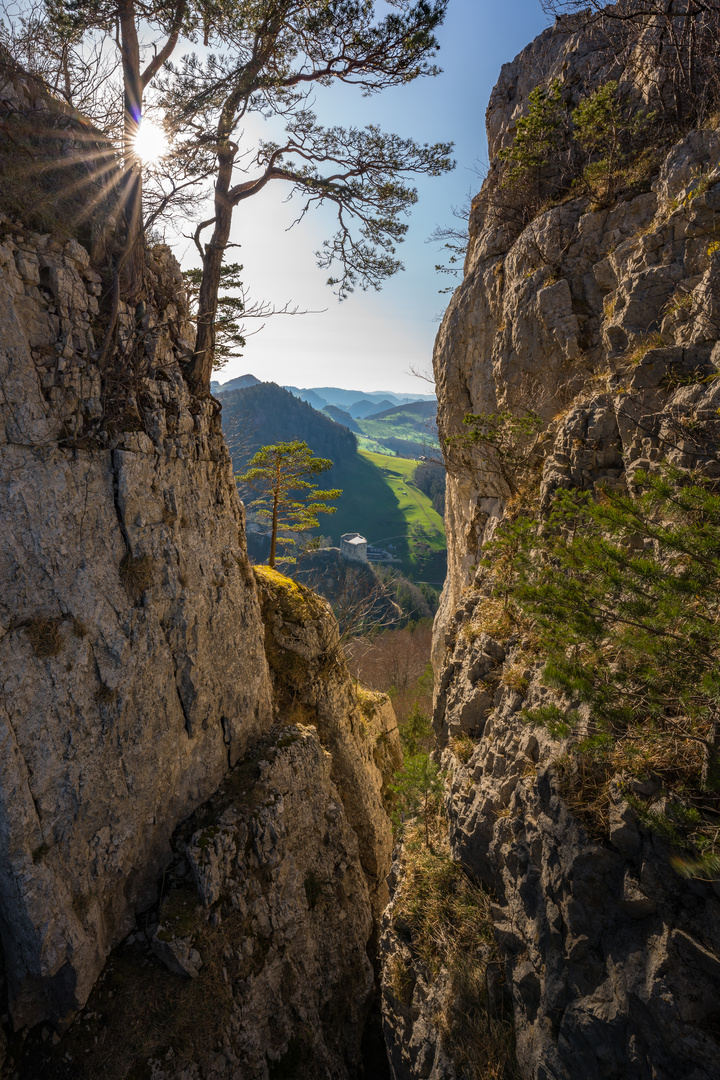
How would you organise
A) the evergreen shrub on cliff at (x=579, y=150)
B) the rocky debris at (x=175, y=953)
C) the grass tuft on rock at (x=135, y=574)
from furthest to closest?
the evergreen shrub on cliff at (x=579, y=150), the grass tuft on rock at (x=135, y=574), the rocky debris at (x=175, y=953)

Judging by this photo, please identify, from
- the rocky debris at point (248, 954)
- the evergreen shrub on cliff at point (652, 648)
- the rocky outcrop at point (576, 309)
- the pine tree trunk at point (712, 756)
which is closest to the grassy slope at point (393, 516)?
the rocky outcrop at point (576, 309)

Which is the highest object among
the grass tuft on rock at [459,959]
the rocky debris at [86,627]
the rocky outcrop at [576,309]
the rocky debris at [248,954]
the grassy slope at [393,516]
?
the rocky outcrop at [576,309]

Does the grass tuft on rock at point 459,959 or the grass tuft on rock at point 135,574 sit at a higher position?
the grass tuft on rock at point 135,574

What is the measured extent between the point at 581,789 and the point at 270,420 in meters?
125

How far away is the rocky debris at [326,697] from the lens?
463 inches

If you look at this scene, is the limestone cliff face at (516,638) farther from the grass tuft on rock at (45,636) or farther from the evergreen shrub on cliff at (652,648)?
the grass tuft on rock at (45,636)

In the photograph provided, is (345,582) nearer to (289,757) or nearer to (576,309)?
(289,757)

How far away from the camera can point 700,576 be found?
3689 millimetres

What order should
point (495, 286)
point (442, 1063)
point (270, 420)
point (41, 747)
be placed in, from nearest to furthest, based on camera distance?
point (442, 1063) → point (41, 747) → point (495, 286) → point (270, 420)

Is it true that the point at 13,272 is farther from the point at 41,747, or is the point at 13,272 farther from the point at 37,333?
the point at 41,747

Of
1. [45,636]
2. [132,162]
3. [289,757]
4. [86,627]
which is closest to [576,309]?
[132,162]

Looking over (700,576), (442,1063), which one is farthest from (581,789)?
(442,1063)

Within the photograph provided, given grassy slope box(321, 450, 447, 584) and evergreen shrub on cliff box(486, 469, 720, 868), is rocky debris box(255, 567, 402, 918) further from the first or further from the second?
grassy slope box(321, 450, 447, 584)

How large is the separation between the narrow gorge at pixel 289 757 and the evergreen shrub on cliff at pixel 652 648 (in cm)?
18
